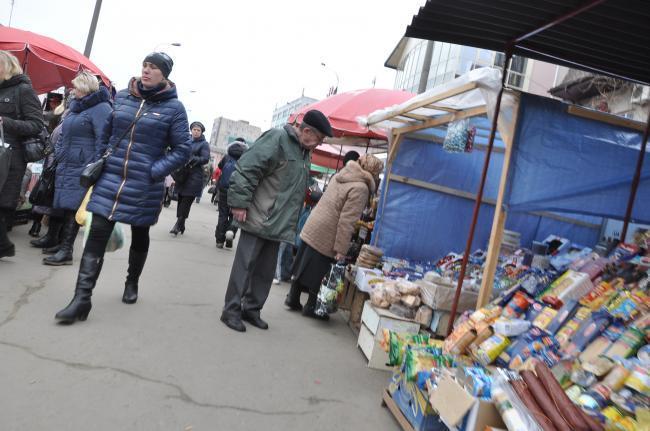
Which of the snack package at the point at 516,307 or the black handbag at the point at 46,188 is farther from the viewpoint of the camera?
the black handbag at the point at 46,188

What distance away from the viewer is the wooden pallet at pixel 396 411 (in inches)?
118

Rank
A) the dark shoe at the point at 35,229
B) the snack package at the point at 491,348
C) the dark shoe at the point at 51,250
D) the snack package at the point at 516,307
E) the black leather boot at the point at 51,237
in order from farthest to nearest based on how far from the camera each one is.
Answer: the dark shoe at the point at 35,229, the black leather boot at the point at 51,237, the dark shoe at the point at 51,250, the snack package at the point at 516,307, the snack package at the point at 491,348

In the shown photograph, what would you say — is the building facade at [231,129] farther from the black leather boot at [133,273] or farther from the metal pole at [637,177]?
the metal pole at [637,177]

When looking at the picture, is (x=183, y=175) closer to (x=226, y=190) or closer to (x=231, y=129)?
(x=226, y=190)

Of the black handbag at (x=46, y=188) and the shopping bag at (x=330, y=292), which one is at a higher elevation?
the black handbag at (x=46, y=188)

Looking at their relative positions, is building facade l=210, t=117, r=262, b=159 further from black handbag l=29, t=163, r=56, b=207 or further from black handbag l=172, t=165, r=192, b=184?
black handbag l=29, t=163, r=56, b=207

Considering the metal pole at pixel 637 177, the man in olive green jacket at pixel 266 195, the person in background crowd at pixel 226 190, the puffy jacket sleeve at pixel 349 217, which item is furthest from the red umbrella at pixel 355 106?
the metal pole at pixel 637 177

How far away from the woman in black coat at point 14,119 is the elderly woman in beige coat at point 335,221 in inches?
113

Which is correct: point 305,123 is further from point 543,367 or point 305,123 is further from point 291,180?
point 543,367

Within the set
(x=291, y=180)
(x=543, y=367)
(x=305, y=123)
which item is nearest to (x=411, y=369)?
(x=543, y=367)

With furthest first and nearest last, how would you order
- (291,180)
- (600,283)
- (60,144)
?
1. (60,144)
2. (291,180)
3. (600,283)

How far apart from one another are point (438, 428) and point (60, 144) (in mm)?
5116

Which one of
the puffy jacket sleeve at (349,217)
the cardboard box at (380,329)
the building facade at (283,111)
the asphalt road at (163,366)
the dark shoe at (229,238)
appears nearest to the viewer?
the asphalt road at (163,366)

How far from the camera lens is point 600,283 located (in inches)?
138
